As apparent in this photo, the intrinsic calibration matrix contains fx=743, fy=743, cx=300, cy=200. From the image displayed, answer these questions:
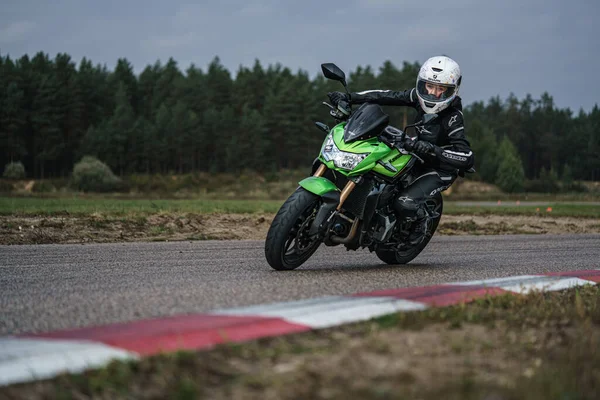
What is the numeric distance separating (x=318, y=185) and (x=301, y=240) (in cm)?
58

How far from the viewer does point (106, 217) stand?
14.0 meters

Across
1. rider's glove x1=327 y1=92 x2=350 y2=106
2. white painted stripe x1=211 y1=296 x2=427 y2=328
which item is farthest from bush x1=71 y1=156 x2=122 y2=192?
white painted stripe x1=211 y1=296 x2=427 y2=328

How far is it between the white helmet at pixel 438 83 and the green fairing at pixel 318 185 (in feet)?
5.50

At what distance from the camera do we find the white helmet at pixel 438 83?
310 inches

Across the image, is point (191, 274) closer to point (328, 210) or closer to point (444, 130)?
point (328, 210)

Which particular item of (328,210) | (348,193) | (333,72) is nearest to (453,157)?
(348,193)

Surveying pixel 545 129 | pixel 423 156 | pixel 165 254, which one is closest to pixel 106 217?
pixel 165 254

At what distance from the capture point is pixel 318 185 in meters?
6.89

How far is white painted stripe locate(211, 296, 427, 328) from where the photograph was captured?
406 cm

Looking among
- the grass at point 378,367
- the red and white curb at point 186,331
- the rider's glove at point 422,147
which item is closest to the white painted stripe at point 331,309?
the red and white curb at point 186,331

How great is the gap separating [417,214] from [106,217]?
781 cm

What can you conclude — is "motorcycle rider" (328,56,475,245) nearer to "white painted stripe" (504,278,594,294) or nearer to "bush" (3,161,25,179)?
"white painted stripe" (504,278,594,294)

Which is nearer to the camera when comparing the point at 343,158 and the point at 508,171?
the point at 343,158

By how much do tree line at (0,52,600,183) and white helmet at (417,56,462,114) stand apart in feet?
279
